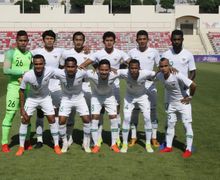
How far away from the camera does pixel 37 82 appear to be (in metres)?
6.51

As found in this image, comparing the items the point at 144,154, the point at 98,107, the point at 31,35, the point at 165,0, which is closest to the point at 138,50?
the point at 98,107

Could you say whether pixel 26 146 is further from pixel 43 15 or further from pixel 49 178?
pixel 43 15

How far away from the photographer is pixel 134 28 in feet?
166

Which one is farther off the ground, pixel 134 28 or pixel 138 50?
pixel 134 28

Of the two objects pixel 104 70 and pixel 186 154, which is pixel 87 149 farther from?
pixel 186 154

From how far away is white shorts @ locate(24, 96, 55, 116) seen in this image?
21.9 feet

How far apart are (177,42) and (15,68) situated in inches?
124

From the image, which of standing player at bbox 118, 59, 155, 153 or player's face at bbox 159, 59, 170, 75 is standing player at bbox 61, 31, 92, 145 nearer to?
standing player at bbox 118, 59, 155, 153

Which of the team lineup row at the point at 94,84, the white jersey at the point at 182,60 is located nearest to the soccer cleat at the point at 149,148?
the team lineup row at the point at 94,84

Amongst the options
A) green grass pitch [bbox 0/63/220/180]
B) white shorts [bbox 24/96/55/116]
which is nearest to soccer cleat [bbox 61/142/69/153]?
green grass pitch [bbox 0/63/220/180]

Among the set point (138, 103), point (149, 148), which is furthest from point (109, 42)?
point (149, 148)

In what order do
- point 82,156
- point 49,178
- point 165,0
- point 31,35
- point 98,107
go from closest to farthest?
point 49,178 → point 82,156 → point 98,107 → point 31,35 → point 165,0

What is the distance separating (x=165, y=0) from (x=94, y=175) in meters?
66.6

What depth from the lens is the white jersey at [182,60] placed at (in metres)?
6.88
